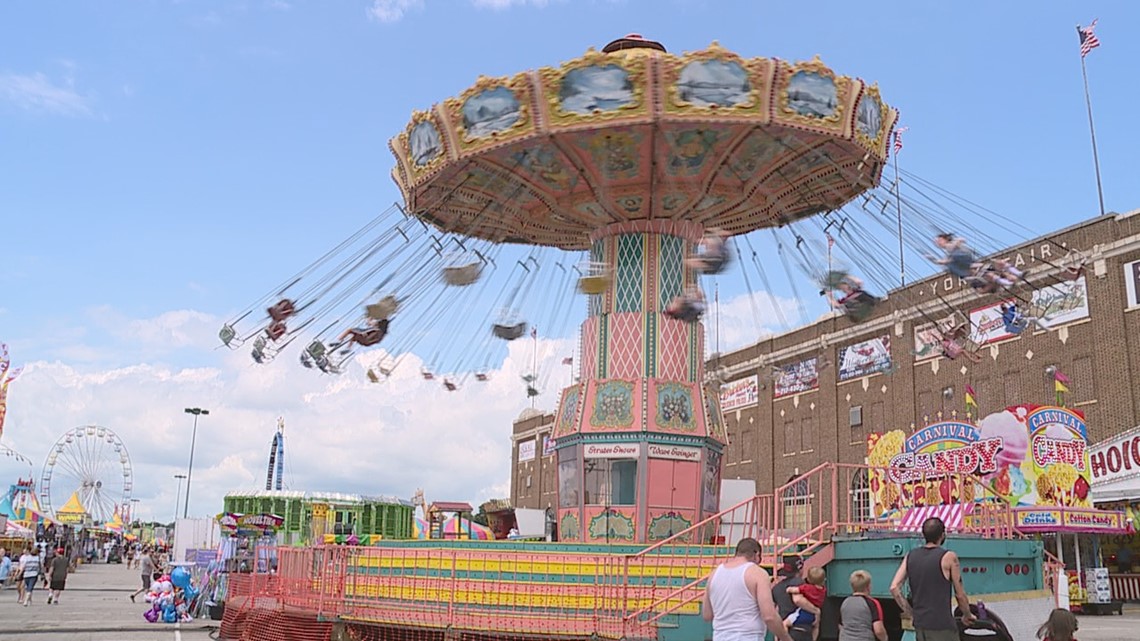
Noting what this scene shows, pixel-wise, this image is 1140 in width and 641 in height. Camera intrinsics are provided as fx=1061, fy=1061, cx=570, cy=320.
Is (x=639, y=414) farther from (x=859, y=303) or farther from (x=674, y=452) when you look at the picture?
(x=859, y=303)

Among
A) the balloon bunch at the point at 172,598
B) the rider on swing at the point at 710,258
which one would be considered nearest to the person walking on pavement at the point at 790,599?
the rider on swing at the point at 710,258

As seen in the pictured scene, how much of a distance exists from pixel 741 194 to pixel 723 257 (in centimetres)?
285

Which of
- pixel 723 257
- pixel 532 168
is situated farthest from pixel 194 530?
pixel 723 257

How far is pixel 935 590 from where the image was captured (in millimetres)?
Result: 7980

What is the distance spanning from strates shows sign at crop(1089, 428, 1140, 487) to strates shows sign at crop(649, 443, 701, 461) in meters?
13.5

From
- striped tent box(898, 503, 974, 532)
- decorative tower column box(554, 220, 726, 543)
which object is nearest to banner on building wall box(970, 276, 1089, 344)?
striped tent box(898, 503, 974, 532)

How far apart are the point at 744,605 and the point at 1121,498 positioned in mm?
23861

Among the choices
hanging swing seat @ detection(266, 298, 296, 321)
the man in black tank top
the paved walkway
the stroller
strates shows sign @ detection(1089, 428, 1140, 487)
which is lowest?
the paved walkway

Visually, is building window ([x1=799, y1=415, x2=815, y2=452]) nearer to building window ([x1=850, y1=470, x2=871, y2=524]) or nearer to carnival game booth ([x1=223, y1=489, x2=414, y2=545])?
building window ([x1=850, y1=470, x2=871, y2=524])

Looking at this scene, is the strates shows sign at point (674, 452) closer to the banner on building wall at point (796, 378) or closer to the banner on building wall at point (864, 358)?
the banner on building wall at point (864, 358)

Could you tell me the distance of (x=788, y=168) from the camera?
18875 millimetres

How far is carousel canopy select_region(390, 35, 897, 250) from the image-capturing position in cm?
1620

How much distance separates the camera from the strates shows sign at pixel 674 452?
60.1ft

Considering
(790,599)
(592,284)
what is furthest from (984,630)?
(592,284)
